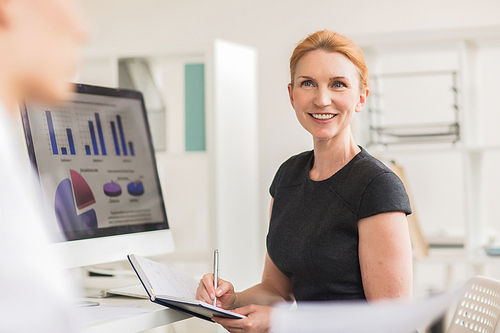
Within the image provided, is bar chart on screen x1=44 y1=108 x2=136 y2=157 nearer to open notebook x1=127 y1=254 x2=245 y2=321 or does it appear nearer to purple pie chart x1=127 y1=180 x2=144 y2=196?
purple pie chart x1=127 y1=180 x2=144 y2=196

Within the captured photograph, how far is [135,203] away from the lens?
4.69 feet

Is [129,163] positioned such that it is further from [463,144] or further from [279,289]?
[463,144]

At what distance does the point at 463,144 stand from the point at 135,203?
1.42 meters

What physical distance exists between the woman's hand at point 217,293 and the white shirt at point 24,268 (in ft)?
2.65

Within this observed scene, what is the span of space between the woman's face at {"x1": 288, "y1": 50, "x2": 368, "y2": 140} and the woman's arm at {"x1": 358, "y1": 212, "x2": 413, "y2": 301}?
0.27 m

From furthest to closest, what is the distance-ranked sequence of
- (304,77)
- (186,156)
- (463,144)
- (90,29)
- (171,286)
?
(186,156), (463,144), (304,77), (171,286), (90,29)

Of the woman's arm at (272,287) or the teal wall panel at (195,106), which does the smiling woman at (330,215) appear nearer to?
the woman's arm at (272,287)

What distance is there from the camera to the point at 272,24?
3301 mm

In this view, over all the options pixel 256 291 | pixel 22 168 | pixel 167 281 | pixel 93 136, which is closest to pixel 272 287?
pixel 256 291

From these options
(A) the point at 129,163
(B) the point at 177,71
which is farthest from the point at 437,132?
(B) the point at 177,71

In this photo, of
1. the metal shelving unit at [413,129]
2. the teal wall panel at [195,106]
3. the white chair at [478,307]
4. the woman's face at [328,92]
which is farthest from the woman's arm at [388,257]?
the teal wall panel at [195,106]

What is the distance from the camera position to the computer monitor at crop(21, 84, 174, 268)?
4.00ft

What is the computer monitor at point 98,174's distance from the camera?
1.22m

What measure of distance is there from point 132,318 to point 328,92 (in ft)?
2.23
